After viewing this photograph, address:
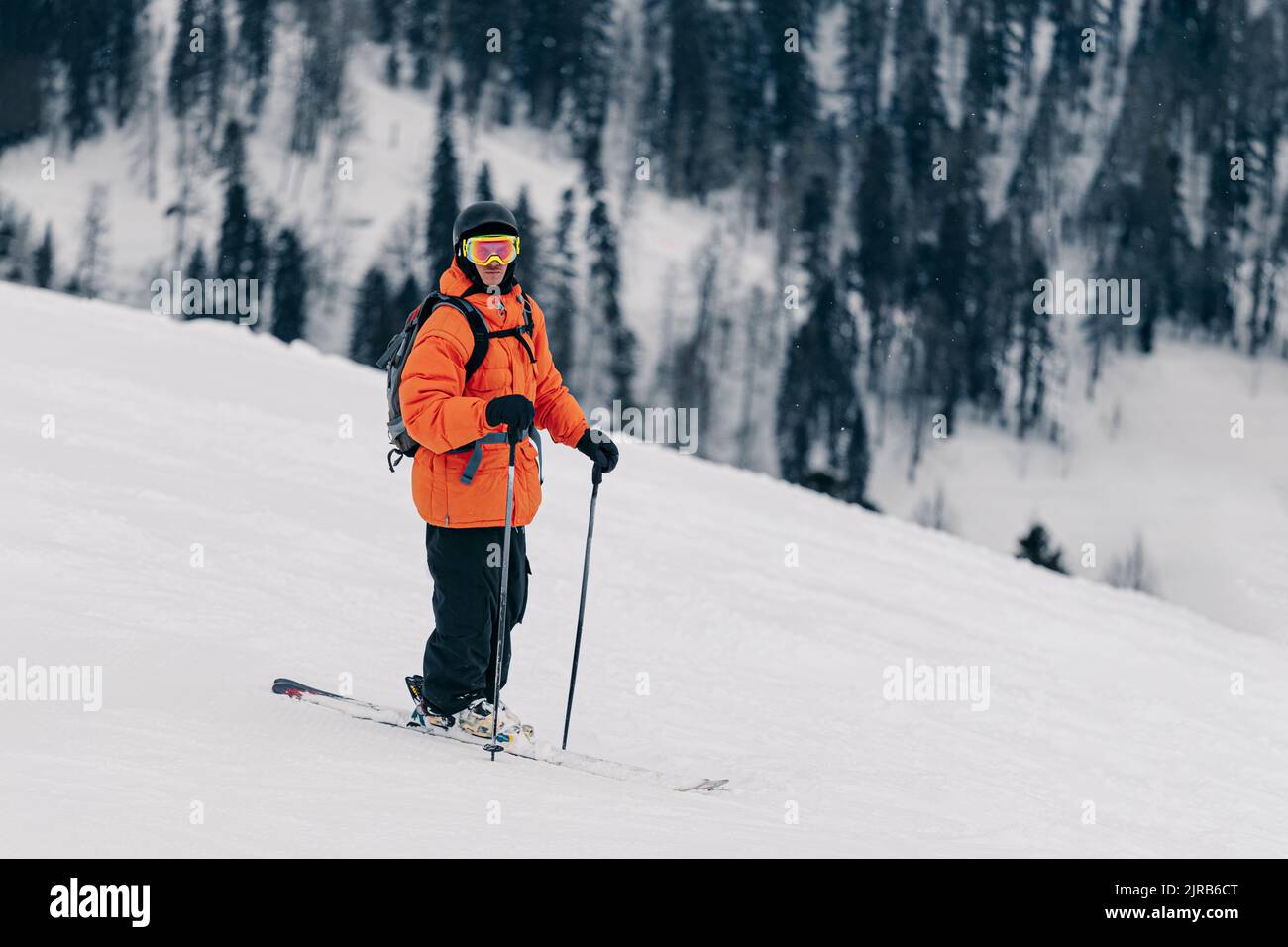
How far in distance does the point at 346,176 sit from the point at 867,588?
5961 centimetres

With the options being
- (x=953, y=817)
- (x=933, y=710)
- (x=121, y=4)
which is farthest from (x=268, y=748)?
(x=121, y=4)

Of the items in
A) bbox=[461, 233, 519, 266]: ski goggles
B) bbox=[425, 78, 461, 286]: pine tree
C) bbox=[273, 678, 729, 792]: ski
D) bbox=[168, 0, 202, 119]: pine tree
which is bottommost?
bbox=[273, 678, 729, 792]: ski

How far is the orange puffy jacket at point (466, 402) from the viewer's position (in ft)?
15.4

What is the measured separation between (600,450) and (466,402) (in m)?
0.65

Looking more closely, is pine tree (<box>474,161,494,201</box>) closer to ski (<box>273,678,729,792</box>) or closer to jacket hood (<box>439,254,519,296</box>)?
ski (<box>273,678,729,792</box>)

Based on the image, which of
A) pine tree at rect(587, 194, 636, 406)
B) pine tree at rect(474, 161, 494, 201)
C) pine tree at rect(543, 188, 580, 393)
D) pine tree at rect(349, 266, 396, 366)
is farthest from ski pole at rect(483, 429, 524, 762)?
pine tree at rect(474, 161, 494, 201)

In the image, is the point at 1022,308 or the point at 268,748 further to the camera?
the point at 1022,308

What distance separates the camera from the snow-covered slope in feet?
13.6

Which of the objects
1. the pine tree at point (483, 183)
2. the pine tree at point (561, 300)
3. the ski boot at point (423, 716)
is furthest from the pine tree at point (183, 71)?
the ski boot at point (423, 716)

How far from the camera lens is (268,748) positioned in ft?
15.2

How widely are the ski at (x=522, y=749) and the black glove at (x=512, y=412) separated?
1.24m

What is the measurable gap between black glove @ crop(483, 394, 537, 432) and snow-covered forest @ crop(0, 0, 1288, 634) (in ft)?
149

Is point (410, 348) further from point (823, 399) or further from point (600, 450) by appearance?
point (823, 399)
